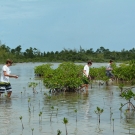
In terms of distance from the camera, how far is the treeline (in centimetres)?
8331

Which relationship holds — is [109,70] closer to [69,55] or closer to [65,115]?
[65,115]

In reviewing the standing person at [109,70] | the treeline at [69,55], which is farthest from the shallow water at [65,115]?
the treeline at [69,55]

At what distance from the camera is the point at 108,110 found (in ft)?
41.7

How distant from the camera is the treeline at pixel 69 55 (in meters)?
83.3

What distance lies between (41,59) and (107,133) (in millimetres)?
82834

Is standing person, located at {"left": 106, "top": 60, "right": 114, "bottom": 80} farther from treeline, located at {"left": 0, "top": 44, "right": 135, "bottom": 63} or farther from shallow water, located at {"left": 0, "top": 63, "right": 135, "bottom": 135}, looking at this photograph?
treeline, located at {"left": 0, "top": 44, "right": 135, "bottom": 63}

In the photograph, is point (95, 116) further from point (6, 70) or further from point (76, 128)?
point (6, 70)

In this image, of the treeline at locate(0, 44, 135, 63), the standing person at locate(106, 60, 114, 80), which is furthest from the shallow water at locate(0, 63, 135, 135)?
the treeline at locate(0, 44, 135, 63)

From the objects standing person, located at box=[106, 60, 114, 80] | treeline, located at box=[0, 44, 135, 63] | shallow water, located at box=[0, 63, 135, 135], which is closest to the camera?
shallow water, located at box=[0, 63, 135, 135]

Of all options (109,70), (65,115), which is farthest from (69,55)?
(65,115)

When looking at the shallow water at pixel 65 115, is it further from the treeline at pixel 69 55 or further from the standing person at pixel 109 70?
the treeline at pixel 69 55

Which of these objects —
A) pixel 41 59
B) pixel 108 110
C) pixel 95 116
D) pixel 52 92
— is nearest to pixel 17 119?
pixel 95 116

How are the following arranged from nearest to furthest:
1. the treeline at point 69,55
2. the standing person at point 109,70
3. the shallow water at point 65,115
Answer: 1. the shallow water at point 65,115
2. the standing person at point 109,70
3. the treeline at point 69,55

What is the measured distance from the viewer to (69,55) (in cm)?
8512
